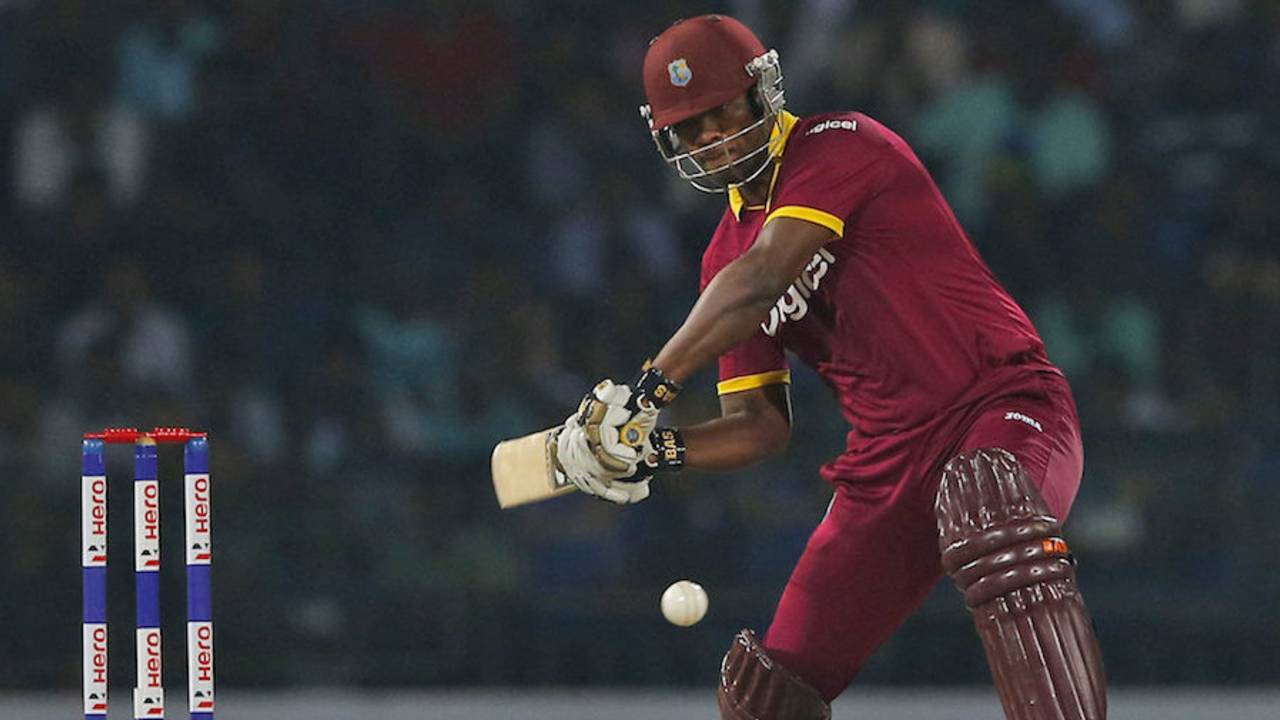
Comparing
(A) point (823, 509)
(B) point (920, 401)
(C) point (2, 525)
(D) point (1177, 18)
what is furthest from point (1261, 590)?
(C) point (2, 525)

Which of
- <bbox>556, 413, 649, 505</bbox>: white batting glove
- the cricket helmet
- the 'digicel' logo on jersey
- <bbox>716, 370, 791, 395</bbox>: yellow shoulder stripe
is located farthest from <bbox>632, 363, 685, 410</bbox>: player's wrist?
<bbox>716, 370, 791, 395</bbox>: yellow shoulder stripe

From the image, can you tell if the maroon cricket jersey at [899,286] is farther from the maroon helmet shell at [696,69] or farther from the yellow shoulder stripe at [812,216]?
the maroon helmet shell at [696,69]

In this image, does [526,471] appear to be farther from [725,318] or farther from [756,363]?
[756,363]

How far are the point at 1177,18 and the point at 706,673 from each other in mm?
3969

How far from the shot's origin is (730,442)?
4.23 m

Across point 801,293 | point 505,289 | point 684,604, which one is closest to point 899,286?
point 801,293

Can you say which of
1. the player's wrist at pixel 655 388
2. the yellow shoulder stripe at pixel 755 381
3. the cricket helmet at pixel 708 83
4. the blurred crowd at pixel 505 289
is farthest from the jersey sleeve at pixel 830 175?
the blurred crowd at pixel 505 289

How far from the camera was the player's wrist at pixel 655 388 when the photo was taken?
12.1 ft

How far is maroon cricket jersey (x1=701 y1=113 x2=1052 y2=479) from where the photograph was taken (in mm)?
3920

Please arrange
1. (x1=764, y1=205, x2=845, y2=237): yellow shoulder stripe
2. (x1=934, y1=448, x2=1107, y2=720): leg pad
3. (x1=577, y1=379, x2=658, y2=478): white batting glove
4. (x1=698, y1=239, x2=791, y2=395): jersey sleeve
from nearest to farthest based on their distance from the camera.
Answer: (x1=934, y1=448, x2=1107, y2=720): leg pad, (x1=577, y1=379, x2=658, y2=478): white batting glove, (x1=764, y1=205, x2=845, y2=237): yellow shoulder stripe, (x1=698, y1=239, x2=791, y2=395): jersey sleeve

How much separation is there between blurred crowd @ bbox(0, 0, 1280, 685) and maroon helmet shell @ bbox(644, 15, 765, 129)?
3.23 meters

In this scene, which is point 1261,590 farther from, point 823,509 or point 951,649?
point 823,509

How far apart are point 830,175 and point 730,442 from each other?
27.7 inches

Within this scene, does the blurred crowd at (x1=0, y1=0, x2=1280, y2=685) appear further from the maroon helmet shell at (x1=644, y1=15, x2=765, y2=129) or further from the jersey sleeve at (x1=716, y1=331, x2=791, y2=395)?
the maroon helmet shell at (x1=644, y1=15, x2=765, y2=129)
